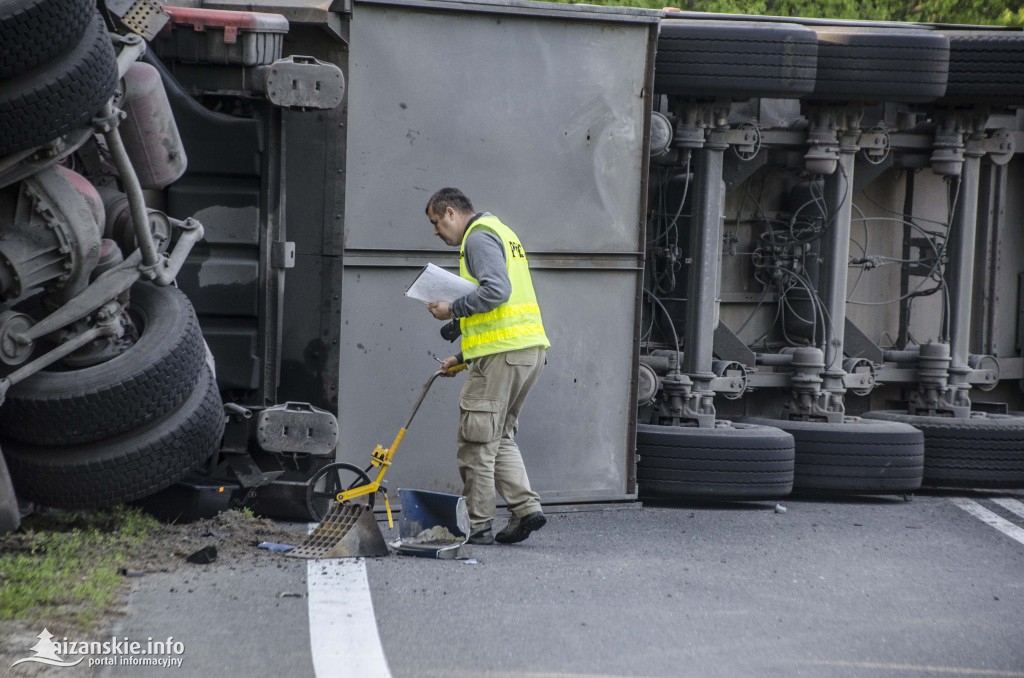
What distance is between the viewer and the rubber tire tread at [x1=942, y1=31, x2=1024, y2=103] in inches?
362

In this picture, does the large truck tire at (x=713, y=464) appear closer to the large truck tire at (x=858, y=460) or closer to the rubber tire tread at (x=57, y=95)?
the large truck tire at (x=858, y=460)

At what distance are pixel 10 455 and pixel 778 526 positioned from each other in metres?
4.29

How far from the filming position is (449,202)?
23.3 ft

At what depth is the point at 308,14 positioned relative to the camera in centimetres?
725

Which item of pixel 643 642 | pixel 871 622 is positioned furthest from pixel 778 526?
pixel 643 642

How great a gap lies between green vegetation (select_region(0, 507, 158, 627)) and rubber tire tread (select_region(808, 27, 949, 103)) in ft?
17.0

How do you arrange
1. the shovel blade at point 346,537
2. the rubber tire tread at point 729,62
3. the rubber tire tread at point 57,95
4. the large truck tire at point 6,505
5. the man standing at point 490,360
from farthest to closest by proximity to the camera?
the rubber tire tread at point 729,62
the man standing at point 490,360
the shovel blade at point 346,537
the large truck tire at point 6,505
the rubber tire tread at point 57,95

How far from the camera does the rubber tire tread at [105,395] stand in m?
6.12

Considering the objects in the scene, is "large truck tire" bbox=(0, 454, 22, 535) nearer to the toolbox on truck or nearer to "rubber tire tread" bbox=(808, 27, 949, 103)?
the toolbox on truck

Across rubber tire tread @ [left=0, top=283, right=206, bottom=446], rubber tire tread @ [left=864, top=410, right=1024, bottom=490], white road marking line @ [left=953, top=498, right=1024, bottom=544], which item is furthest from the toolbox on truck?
rubber tire tread @ [left=864, top=410, right=1024, bottom=490]

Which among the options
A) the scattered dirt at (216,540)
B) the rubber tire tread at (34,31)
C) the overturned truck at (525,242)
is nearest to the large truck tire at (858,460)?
the overturned truck at (525,242)

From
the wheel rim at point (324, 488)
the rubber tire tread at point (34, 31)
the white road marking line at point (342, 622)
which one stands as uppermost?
the rubber tire tread at point (34, 31)

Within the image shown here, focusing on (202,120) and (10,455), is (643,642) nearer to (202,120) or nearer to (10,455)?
(10,455)

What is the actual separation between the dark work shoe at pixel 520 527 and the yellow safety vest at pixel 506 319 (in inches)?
34.7
